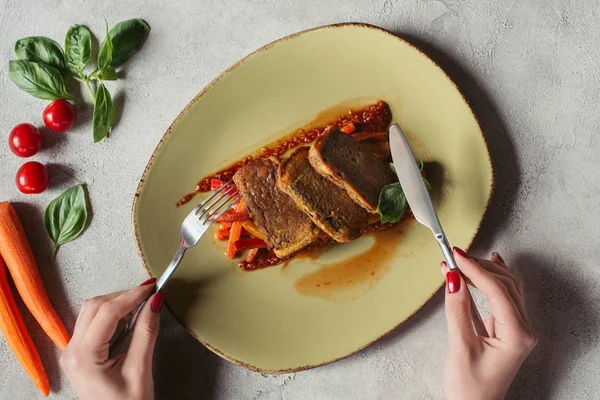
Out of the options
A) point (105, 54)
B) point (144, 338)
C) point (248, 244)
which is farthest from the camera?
point (105, 54)

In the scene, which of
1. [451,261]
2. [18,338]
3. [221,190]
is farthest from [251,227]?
[18,338]

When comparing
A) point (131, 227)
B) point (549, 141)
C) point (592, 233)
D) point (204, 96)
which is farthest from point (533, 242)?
point (131, 227)

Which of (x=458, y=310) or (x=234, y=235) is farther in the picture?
(x=234, y=235)

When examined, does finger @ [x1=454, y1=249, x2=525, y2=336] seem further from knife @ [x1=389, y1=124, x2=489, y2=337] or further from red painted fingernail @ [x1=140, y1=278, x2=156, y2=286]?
red painted fingernail @ [x1=140, y1=278, x2=156, y2=286]

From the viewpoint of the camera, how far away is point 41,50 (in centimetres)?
444

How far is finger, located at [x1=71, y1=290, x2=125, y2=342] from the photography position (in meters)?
4.00

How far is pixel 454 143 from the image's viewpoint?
4.06 m

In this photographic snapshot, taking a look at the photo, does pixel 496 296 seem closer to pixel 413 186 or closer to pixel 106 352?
pixel 413 186

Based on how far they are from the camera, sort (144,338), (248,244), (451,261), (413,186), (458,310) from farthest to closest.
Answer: (248,244) → (144,338) → (413,186) → (451,261) → (458,310)

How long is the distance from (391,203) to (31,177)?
281 cm

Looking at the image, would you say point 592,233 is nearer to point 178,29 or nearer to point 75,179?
point 178,29

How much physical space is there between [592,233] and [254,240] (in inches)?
101

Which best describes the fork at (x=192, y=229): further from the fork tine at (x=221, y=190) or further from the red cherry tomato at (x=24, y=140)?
the red cherry tomato at (x=24, y=140)

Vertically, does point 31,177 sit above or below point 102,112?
below
